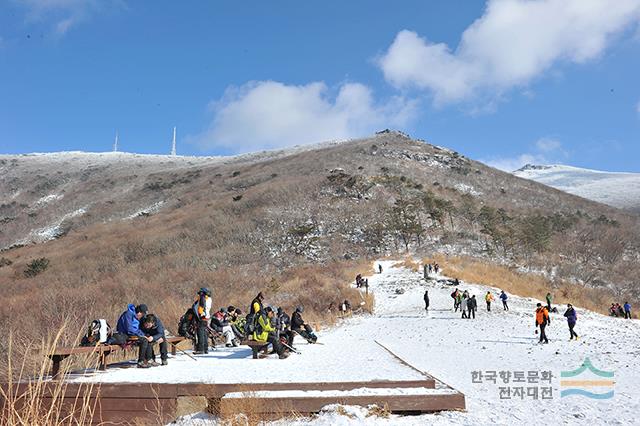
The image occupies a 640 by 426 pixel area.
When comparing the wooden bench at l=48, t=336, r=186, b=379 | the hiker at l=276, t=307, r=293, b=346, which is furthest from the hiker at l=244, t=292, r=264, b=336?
the wooden bench at l=48, t=336, r=186, b=379

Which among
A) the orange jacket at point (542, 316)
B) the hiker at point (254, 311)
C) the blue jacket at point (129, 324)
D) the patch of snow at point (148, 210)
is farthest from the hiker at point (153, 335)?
the patch of snow at point (148, 210)

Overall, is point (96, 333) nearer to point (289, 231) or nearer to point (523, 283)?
point (523, 283)

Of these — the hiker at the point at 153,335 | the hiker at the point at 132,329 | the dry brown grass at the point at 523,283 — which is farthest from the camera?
the dry brown grass at the point at 523,283

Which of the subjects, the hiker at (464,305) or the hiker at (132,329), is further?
the hiker at (464,305)

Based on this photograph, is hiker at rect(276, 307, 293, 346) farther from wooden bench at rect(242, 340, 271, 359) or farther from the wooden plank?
the wooden plank

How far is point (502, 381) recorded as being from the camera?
9.34 meters

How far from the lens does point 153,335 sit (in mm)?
9852

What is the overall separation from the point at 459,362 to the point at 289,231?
35.3 meters

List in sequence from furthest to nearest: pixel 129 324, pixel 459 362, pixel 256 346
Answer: pixel 459 362 < pixel 256 346 < pixel 129 324

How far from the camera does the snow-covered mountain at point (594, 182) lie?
104m

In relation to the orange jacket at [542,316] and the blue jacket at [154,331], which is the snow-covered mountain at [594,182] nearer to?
the orange jacket at [542,316]

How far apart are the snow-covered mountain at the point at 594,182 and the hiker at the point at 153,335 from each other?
102403 mm

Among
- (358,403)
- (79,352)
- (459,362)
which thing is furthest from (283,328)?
(358,403)

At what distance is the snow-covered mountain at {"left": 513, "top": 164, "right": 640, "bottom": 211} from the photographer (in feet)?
343
